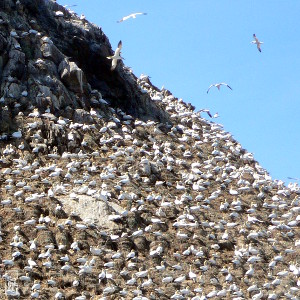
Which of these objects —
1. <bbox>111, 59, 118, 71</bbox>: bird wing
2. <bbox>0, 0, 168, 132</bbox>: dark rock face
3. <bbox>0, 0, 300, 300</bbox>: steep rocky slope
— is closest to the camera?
<bbox>0, 0, 300, 300</bbox>: steep rocky slope

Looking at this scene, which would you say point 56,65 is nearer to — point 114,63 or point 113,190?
point 114,63

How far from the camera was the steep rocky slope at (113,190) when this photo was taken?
40750 mm

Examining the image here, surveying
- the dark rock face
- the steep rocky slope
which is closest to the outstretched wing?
the dark rock face

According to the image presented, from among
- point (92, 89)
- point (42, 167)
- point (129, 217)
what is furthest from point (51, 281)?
point (92, 89)

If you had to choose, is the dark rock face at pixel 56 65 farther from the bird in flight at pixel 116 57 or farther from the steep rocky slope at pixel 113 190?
the bird in flight at pixel 116 57

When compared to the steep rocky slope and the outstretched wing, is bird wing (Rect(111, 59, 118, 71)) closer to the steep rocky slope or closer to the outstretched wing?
the outstretched wing

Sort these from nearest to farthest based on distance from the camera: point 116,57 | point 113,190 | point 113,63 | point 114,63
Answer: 1. point 113,190
2. point 116,57
3. point 113,63
4. point 114,63

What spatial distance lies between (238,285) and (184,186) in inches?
356

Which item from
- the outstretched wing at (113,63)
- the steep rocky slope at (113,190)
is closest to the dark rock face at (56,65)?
the steep rocky slope at (113,190)

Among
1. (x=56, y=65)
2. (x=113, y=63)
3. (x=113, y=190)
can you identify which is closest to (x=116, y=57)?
(x=113, y=63)

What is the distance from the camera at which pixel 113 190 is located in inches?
1839

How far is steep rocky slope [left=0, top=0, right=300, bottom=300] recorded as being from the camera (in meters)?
40.8

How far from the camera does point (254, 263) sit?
45.1 meters

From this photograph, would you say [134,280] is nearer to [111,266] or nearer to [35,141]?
[111,266]
